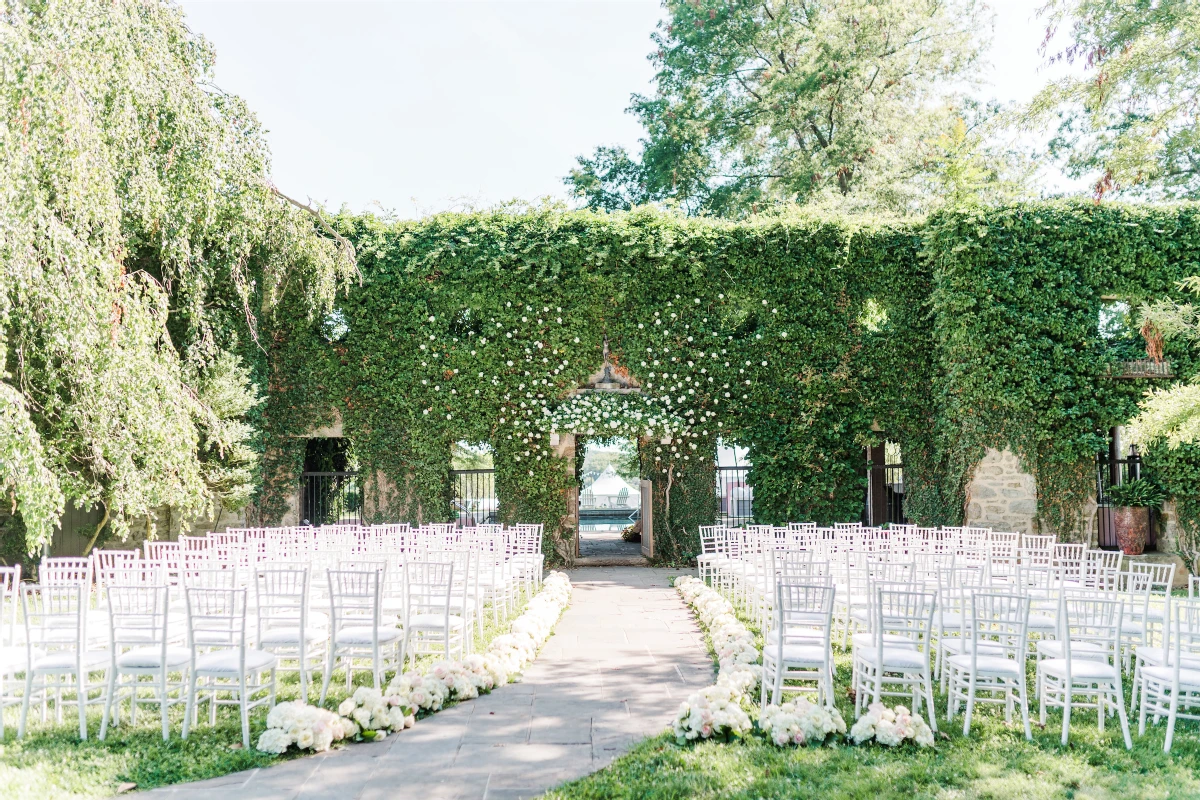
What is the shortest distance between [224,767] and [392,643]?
2032 mm

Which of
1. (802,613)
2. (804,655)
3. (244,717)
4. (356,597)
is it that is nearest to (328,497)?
(356,597)

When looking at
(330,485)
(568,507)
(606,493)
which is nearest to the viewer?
(568,507)

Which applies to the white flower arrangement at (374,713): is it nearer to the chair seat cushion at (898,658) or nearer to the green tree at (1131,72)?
the chair seat cushion at (898,658)

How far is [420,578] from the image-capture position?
721 centimetres

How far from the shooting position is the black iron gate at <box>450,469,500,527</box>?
14.8 metres

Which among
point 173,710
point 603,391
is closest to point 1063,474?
point 603,391

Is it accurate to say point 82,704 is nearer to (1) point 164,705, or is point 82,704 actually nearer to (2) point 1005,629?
(1) point 164,705

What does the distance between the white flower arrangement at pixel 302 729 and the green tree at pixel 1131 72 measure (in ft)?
20.9

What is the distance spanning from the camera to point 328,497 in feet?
51.4

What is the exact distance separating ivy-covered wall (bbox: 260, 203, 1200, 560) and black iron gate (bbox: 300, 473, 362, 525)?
0.68m

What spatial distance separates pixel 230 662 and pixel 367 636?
999 millimetres

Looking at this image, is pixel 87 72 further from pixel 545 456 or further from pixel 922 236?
pixel 922 236

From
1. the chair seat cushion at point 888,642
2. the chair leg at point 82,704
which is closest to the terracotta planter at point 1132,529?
the chair seat cushion at point 888,642

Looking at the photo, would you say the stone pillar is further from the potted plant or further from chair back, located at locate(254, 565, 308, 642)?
the potted plant
